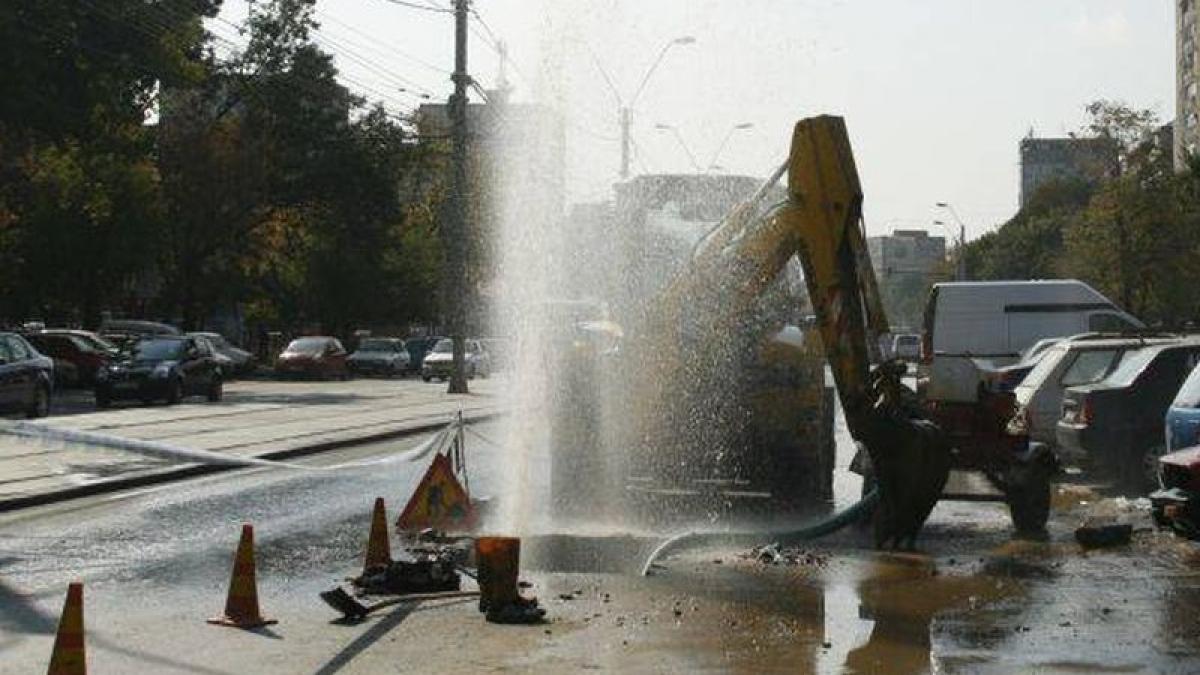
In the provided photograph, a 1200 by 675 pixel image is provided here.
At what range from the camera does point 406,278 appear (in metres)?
77.6

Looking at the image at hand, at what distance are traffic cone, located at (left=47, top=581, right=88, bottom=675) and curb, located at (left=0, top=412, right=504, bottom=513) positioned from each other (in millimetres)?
9527

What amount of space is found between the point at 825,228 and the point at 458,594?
4581mm

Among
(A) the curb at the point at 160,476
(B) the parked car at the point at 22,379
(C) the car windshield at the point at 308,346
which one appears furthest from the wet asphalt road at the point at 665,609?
(C) the car windshield at the point at 308,346

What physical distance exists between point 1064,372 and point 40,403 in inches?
703

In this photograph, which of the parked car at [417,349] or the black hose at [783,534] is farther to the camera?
the parked car at [417,349]

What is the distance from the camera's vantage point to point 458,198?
39656mm

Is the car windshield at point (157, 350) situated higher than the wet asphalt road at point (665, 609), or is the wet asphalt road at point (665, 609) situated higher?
the car windshield at point (157, 350)

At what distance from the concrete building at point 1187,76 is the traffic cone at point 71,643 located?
398 feet

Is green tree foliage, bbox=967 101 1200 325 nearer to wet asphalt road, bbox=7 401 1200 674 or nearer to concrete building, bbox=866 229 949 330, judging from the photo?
wet asphalt road, bbox=7 401 1200 674

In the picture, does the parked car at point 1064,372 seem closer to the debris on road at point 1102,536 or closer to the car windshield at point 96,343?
the debris on road at point 1102,536

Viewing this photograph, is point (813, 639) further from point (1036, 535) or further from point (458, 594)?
point (1036, 535)

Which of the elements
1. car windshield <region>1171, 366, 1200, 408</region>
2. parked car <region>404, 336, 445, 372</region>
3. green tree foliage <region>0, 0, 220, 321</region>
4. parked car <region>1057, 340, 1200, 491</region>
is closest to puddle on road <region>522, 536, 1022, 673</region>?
car windshield <region>1171, 366, 1200, 408</region>

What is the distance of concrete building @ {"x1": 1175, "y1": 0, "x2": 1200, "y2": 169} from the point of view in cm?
12281

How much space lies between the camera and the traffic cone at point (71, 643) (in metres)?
6.80
